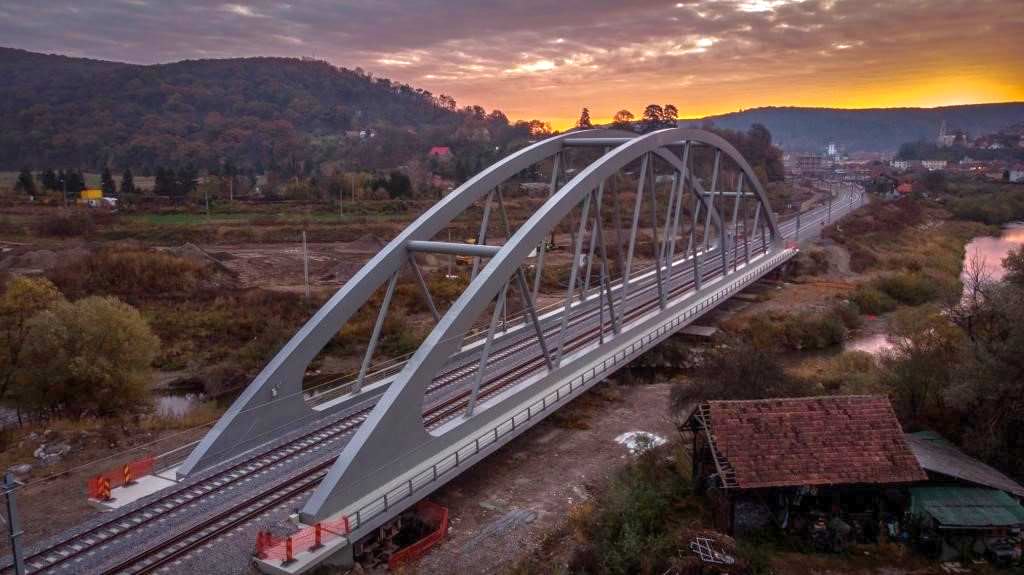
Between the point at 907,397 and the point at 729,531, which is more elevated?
the point at 907,397

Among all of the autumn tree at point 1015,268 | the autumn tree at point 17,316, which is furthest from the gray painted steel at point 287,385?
the autumn tree at point 1015,268

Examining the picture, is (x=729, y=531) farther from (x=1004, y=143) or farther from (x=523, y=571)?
(x=1004, y=143)

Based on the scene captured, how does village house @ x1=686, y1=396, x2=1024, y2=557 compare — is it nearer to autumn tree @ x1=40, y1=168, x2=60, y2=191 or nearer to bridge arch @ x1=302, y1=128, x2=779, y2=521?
bridge arch @ x1=302, y1=128, x2=779, y2=521

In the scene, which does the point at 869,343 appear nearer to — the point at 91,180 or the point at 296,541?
the point at 296,541

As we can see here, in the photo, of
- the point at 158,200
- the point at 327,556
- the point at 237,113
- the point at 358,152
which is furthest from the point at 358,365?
the point at 237,113

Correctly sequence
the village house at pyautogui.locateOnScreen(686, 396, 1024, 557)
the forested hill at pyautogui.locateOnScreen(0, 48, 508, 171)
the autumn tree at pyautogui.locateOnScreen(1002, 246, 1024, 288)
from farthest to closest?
1. the forested hill at pyautogui.locateOnScreen(0, 48, 508, 171)
2. the autumn tree at pyautogui.locateOnScreen(1002, 246, 1024, 288)
3. the village house at pyautogui.locateOnScreen(686, 396, 1024, 557)

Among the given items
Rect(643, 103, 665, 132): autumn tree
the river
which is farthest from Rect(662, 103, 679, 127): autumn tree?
the river
